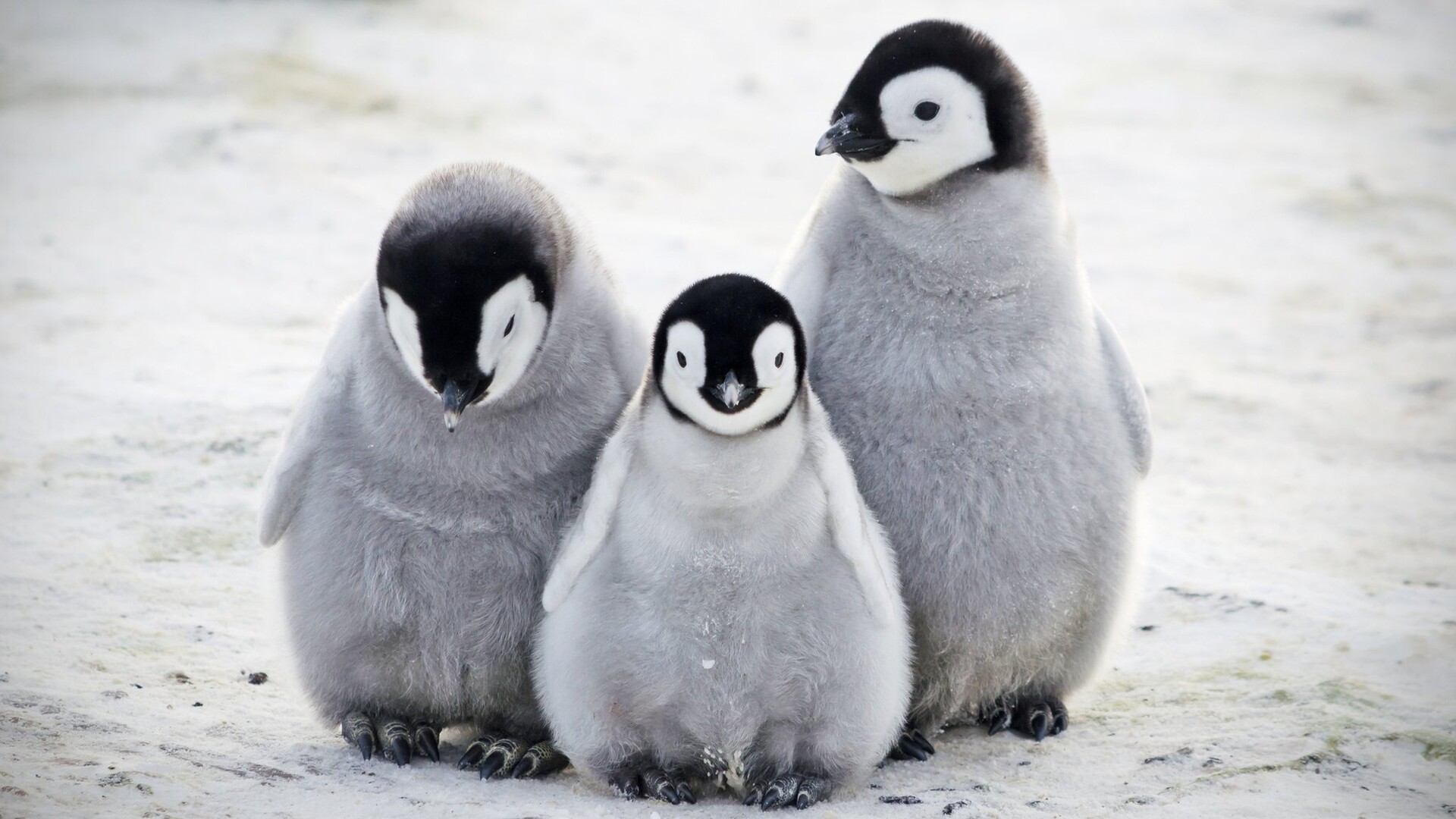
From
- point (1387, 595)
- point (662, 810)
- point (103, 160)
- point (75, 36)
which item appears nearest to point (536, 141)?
point (103, 160)

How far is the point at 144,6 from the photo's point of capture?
8.36 m

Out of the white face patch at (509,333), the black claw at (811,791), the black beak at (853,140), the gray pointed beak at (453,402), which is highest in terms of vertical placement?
the black beak at (853,140)

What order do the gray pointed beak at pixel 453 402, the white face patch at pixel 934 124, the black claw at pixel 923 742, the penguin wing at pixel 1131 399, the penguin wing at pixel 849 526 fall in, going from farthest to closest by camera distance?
1. the penguin wing at pixel 1131 399
2. the black claw at pixel 923 742
3. the white face patch at pixel 934 124
4. the penguin wing at pixel 849 526
5. the gray pointed beak at pixel 453 402

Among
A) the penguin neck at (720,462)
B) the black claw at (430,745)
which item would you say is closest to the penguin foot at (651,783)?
the black claw at (430,745)

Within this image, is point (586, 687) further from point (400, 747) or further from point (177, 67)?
point (177, 67)

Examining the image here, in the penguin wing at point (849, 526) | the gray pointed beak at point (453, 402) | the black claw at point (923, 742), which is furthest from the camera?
the black claw at point (923, 742)

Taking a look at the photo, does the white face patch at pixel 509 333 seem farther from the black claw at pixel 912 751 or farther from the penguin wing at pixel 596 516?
the black claw at pixel 912 751

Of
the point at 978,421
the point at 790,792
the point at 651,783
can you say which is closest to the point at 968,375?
the point at 978,421

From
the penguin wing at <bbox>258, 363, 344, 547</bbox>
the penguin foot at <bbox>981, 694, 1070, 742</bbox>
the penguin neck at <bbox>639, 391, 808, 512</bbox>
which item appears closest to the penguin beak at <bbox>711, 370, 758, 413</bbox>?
the penguin neck at <bbox>639, 391, 808, 512</bbox>

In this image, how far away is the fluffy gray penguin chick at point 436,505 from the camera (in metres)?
2.54

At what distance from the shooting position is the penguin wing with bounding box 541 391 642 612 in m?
2.42

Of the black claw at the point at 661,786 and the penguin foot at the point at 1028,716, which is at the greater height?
the black claw at the point at 661,786

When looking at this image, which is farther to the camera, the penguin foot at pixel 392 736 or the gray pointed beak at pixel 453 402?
the penguin foot at pixel 392 736

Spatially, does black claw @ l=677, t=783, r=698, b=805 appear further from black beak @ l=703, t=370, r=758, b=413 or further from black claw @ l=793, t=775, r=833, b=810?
black beak @ l=703, t=370, r=758, b=413
